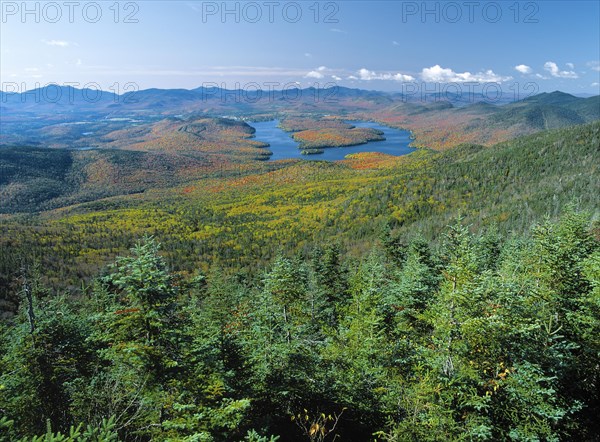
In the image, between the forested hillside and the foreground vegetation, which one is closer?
the foreground vegetation

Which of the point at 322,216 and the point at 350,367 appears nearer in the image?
the point at 350,367

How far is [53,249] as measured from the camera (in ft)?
301

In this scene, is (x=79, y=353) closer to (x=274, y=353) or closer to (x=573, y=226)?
(x=274, y=353)

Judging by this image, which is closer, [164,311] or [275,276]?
[164,311]

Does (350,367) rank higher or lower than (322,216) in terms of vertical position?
higher

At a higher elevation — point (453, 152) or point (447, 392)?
point (453, 152)

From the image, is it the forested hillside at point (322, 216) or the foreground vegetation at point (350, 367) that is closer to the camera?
the foreground vegetation at point (350, 367)

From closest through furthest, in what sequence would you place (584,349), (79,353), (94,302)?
(584,349)
(79,353)
(94,302)

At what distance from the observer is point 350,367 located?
51.9 feet

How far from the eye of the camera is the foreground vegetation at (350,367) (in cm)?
1009

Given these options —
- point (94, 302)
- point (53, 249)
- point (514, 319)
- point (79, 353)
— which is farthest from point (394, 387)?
point (53, 249)

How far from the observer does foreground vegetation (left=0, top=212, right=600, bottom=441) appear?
10.1m

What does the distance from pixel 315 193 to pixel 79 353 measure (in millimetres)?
144307

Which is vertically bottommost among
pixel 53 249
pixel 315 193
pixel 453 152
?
pixel 53 249
